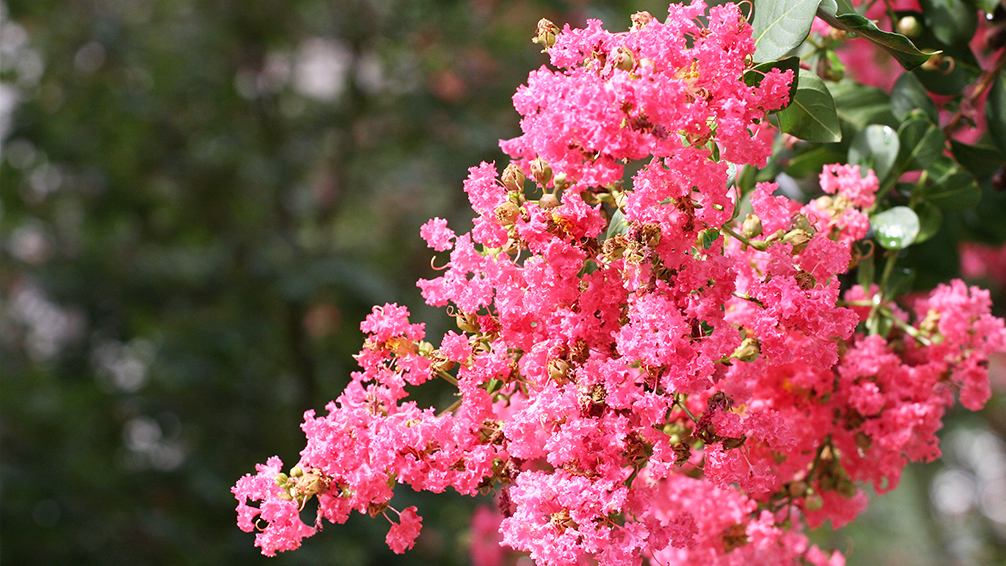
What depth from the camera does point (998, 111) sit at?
2.62ft

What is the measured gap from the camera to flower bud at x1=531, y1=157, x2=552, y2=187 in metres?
0.59

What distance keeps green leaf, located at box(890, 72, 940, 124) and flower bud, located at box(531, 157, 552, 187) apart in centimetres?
44

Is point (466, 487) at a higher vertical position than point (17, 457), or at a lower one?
lower

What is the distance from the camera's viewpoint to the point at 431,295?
0.64 m

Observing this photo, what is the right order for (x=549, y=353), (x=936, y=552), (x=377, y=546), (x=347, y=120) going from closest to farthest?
(x=549, y=353) < (x=377, y=546) < (x=347, y=120) < (x=936, y=552)

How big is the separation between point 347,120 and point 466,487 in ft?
7.26

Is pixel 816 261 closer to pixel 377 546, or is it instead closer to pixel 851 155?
pixel 851 155

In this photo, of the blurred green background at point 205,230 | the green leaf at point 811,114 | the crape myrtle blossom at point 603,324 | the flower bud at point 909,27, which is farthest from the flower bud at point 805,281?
the blurred green background at point 205,230

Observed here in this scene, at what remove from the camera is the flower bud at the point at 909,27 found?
78 cm

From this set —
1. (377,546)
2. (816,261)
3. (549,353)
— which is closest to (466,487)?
(549,353)

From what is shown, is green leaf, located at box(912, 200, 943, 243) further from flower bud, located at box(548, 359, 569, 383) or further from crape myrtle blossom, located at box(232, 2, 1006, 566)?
flower bud, located at box(548, 359, 569, 383)

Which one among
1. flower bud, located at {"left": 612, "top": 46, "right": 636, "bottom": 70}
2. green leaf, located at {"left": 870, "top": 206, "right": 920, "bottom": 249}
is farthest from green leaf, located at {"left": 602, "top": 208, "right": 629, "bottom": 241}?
green leaf, located at {"left": 870, "top": 206, "right": 920, "bottom": 249}

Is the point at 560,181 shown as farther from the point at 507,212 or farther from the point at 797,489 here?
the point at 797,489

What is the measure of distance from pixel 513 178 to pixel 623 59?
12 centimetres
